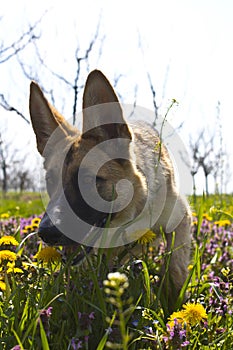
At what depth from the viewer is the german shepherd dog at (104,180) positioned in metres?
2.97

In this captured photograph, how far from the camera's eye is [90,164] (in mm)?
3279

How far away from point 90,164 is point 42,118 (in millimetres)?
606

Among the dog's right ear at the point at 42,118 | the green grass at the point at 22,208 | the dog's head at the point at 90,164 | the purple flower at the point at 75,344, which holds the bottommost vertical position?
the purple flower at the point at 75,344

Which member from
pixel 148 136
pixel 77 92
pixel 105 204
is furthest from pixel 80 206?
pixel 77 92

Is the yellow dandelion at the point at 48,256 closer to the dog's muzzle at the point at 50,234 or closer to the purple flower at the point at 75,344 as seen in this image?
the dog's muzzle at the point at 50,234

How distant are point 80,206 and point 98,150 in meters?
0.52

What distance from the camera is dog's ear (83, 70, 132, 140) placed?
9.63 ft

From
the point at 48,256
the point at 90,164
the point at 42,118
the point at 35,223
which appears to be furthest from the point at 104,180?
the point at 35,223

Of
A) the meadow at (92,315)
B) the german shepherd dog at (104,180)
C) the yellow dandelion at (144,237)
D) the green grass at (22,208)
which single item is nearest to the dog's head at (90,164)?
the german shepherd dog at (104,180)

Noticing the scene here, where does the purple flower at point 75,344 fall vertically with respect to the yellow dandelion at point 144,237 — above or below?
below

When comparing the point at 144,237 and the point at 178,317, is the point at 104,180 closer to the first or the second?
the point at 144,237

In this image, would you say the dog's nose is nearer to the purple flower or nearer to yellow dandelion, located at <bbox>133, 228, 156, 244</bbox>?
yellow dandelion, located at <bbox>133, 228, 156, 244</bbox>

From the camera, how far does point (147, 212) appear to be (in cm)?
343

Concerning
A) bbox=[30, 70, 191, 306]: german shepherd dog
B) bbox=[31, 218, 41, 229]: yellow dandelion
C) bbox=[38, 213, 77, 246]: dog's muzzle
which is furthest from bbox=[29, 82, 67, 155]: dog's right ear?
bbox=[38, 213, 77, 246]: dog's muzzle
